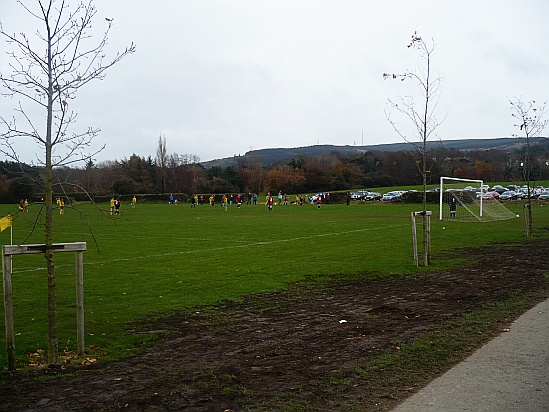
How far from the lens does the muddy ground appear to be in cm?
596

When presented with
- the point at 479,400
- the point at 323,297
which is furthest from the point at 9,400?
the point at 323,297

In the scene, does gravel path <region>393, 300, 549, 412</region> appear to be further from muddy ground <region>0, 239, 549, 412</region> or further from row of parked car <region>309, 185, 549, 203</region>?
row of parked car <region>309, 185, 549, 203</region>

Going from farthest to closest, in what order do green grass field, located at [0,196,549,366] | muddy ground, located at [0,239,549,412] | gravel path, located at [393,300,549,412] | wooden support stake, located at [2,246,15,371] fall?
green grass field, located at [0,196,549,366]
wooden support stake, located at [2,246,15,371]
muddy ground, located at [0,239,549,412]
gravel path, located at [393,300,549,412]

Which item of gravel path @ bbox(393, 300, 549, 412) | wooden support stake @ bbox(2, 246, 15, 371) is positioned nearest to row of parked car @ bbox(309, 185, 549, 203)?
gravel path @ bbox(393, 300, 549, 412)

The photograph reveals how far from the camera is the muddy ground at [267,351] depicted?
5.96m

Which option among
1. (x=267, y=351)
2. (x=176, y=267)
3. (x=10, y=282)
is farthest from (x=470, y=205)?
(x=10, y=282)

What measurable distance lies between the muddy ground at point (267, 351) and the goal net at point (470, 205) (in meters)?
29.1

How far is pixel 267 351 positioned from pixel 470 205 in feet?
126

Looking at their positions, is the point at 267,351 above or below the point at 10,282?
below

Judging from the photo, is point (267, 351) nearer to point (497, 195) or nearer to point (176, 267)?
point (176, 267)

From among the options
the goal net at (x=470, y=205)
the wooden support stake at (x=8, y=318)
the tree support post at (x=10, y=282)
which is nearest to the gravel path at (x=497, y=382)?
the tree support post at (x=10, y=282)

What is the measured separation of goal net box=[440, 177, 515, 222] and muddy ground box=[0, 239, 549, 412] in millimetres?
29109

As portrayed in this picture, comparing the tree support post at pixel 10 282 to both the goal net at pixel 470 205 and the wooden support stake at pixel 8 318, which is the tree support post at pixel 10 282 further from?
the goal net at pixel 470 205

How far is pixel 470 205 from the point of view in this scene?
43375mm
